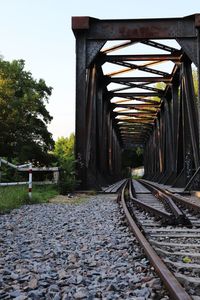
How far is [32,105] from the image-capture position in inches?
1042

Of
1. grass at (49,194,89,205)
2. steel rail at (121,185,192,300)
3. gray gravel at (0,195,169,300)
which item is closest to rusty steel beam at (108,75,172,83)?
grass at (49,194,89,205)

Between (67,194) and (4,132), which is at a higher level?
(4,132)

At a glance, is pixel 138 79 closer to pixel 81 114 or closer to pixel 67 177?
pixel 81 114

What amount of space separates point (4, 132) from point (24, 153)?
5.52 ft

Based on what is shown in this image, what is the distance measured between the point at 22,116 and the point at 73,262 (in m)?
22.9

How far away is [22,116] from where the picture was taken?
26219mm

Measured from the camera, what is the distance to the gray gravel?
294 cm

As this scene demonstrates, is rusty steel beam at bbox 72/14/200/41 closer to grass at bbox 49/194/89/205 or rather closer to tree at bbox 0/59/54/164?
grass at bbox 49/194/89/205

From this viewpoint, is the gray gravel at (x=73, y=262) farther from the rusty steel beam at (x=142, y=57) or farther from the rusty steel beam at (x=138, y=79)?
the rusty steel beam at (x=138, y=79)

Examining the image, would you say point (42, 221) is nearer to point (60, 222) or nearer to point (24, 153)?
point (60, 222)

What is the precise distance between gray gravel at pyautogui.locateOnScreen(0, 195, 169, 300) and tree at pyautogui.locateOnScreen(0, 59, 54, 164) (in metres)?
16.1

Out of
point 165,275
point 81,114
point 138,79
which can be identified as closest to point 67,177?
point 81,114

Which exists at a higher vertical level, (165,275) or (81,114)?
(81,114)

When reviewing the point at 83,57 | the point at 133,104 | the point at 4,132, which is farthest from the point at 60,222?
the point at 133,104
